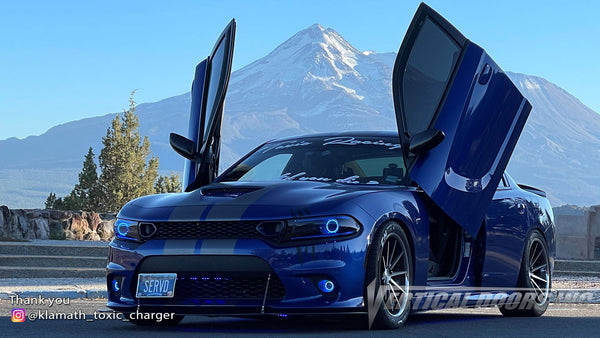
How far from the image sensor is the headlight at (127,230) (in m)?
7.27

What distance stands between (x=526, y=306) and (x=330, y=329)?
9.23 feet

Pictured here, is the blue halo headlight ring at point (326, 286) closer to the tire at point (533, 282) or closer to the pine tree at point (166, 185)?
the tire at point (533, 282)

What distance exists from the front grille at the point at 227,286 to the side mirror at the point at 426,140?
1.56 meters

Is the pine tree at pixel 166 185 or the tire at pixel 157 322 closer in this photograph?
the tire at pixel 157 322

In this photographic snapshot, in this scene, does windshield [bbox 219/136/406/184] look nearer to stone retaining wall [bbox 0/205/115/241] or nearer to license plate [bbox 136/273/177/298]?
license plate [bbox 136/273/177/298]

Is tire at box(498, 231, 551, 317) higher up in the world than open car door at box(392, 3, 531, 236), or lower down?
lower down

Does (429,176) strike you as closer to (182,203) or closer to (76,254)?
(182,203)

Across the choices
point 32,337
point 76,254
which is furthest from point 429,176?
point 76,254

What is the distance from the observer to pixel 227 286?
6930 mm

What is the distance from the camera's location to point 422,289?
25.2 feet

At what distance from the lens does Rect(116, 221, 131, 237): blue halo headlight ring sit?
7.37m

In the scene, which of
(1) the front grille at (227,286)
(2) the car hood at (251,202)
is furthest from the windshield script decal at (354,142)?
(1) the front grille at (227,286)

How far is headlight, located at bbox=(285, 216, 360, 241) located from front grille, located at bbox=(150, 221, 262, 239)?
8.5 inches

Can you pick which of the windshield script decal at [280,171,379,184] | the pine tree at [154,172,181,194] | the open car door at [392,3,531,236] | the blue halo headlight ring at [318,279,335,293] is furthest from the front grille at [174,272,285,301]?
the pine tree at [154,172,181,194]
